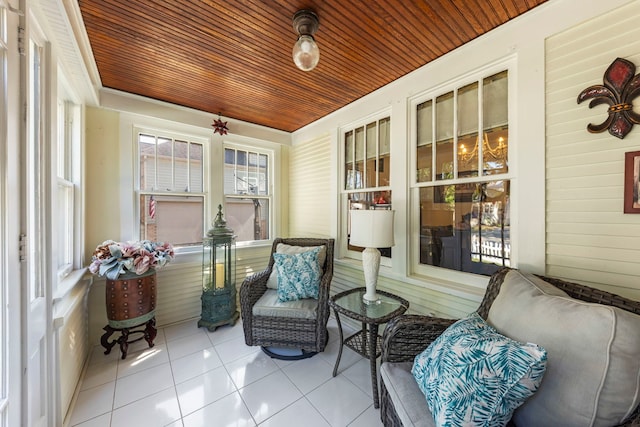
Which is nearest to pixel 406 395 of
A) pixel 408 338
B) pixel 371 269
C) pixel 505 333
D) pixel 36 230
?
pixel 408 338

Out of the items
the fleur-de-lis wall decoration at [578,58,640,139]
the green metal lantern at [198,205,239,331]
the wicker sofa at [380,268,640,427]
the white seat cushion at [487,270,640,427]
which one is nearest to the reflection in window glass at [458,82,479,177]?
the fleur-de-lis wall decoration at [578,58,640,139]

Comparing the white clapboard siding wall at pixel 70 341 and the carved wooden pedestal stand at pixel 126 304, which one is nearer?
the white clapboard siding wall at pixel 70 341

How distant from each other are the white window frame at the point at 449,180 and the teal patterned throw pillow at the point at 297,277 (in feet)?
3.02

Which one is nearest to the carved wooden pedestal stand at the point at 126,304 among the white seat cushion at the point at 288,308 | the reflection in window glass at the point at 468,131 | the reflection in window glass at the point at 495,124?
the white seat cushion at the point at 288,308

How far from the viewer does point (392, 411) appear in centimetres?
113

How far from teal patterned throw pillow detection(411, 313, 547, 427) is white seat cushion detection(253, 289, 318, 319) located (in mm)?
1200

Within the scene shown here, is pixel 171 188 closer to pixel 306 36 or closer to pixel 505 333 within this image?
pixel 306 36

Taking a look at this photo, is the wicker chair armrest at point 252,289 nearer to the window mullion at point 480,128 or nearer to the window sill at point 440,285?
the window sill at point 440,285

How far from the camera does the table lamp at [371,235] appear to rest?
1.85m

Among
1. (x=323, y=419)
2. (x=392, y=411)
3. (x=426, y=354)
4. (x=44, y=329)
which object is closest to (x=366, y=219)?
(x=426, y=354)

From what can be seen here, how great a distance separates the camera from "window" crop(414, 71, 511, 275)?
67.4 inches

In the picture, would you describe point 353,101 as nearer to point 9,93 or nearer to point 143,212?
point 9,93

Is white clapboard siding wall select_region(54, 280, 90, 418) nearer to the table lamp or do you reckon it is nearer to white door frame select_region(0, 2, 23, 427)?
white door frame select_region(0, 2, 23, 427)

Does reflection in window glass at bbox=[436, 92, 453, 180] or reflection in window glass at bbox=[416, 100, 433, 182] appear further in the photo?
reflection in window glass at bbox=[416, 100, 433, 182]
